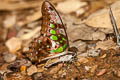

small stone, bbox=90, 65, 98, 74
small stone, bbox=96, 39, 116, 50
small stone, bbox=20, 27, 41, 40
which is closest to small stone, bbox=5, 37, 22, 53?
small stone, bbox=20, 27, 41, 40

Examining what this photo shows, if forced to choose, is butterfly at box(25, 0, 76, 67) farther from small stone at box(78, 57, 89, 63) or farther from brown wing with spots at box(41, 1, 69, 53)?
small stone at box(78, 57, 89, 63)

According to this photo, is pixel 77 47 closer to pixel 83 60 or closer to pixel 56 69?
pixel 83 60

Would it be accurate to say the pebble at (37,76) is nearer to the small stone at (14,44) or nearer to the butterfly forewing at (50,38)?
the butterfly forewing at (50,38)

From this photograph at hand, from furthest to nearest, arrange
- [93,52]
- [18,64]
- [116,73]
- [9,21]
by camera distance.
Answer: [9,21], [18,64], [93,52], [116,73]

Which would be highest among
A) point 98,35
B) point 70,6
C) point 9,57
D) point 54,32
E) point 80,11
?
point 70,6

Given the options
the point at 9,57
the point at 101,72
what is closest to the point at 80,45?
the point at 101,72

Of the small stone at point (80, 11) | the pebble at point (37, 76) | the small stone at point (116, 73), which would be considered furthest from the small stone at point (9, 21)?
the small stone at point (116, 73)
